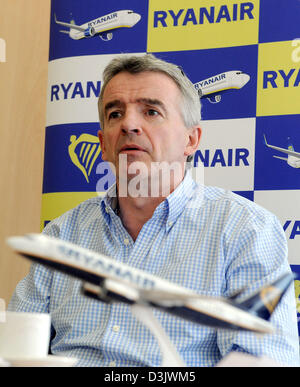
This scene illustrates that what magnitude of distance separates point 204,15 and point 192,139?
2.19ft

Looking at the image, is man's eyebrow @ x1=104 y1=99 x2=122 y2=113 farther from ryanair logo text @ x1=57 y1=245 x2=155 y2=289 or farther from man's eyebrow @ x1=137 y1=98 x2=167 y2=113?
ryanair logo text @ x1=57 y1=245 x2=155 y2=289

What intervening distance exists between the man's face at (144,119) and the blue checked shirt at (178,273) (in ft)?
0.44

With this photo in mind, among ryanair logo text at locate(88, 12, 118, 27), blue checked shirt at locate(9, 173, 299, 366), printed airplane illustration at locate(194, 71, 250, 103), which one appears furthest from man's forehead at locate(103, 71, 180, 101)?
ryanair logo text at locate(88, 12, 118, 27)

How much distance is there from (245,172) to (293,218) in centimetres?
25

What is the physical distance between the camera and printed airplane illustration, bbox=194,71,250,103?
2.31 m

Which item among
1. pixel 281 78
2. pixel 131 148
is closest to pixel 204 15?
pixel 281 78

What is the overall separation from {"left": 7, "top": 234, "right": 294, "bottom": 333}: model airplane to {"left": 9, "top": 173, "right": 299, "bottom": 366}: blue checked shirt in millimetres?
488

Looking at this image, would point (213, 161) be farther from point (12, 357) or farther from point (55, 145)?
point (12, 357)

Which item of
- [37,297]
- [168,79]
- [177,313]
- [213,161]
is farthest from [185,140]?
[177,313]

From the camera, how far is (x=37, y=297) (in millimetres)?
1815

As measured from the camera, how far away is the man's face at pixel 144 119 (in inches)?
73.0

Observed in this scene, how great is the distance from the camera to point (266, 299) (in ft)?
3.25

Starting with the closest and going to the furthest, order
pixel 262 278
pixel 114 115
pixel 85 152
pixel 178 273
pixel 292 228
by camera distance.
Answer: pixel 262 278 < pixel 178 273 < pixel 114 115 < pixel 292 228 < pixel 85 152

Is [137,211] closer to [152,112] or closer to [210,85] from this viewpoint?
[152,112]
